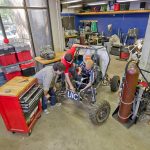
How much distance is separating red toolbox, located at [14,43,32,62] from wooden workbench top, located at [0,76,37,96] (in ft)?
4.22

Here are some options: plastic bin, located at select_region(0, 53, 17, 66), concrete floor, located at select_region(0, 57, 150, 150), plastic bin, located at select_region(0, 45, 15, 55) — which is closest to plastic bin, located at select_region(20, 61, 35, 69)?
plastic bin, located at select_region(0, 53, 17, 66)

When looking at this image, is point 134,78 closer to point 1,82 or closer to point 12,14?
point 1,82

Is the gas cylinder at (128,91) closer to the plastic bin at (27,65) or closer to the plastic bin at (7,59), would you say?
the plastic bin at (27,65)

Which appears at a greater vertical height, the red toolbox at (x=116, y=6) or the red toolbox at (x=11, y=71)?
the red toolbox at (x=116, y=6)

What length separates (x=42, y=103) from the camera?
263cm

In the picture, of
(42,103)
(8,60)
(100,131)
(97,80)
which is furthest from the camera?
(8,60)

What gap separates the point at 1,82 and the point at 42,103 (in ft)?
4.76

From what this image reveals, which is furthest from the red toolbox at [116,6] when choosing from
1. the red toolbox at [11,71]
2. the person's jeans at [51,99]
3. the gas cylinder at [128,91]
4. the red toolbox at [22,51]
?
the person's jeans at [51,99]

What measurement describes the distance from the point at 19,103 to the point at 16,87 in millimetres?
268

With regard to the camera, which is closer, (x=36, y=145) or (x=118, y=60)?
(x=36, y=145)

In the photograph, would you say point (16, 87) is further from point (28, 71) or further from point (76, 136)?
point (28, 71)

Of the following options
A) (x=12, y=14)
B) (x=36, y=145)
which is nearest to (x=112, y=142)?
(x=36, y=145)

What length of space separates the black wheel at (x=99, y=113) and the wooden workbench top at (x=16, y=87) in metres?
1.11

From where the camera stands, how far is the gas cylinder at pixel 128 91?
6.38 feet
